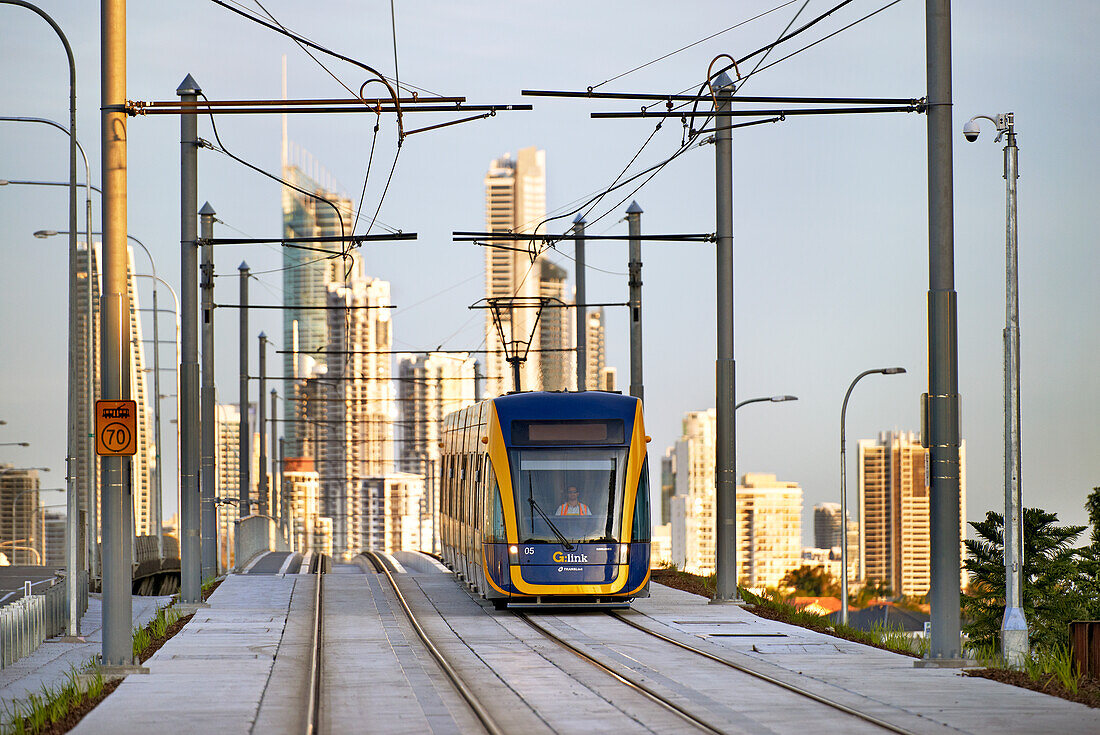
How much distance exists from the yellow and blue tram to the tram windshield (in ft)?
0.05

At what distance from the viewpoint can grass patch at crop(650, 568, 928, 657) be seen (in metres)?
19.7

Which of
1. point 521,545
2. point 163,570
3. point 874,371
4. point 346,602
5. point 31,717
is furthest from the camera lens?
point 163,570

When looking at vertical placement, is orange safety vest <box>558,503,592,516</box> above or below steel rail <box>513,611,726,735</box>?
above

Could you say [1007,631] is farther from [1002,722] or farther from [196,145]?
[196,145]

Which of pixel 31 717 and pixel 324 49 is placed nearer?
pixel 31 717

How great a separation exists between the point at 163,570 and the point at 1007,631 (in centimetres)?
3628

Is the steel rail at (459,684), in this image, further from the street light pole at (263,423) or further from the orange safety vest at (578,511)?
the street light pole at (263,423)

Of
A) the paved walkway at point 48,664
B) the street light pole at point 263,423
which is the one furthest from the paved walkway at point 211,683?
the street light pole at point 263,423

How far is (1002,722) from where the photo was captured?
41.2ft

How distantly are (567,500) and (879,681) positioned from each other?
886 centimetres

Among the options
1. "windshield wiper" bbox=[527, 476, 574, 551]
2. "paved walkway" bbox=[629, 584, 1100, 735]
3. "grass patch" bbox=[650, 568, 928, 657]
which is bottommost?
"grass patch" bbox=[650, 568, 928, 657]

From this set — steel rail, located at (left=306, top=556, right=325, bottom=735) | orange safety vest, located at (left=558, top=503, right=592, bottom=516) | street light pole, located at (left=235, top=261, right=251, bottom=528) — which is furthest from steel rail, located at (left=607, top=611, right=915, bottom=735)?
street light pole, located at (left=235, top=261, right=251, bottom=528)

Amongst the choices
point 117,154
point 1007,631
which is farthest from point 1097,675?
point 117,154

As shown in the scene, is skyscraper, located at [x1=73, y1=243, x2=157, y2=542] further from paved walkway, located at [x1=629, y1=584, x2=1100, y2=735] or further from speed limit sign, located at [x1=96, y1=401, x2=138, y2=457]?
paved walkway, located at [x1=629, y1=584, x2=1100, y2=735]
